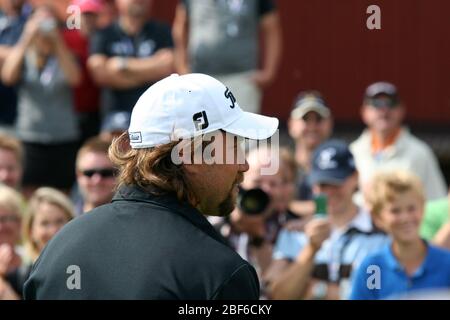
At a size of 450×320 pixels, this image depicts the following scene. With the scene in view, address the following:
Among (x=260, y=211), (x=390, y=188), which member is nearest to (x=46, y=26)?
(x=260, y=211)

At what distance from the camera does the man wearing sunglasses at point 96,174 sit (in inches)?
257

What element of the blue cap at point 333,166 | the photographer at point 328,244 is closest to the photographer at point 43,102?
the blue cap at point 333,166

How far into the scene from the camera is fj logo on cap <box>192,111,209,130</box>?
132 inches

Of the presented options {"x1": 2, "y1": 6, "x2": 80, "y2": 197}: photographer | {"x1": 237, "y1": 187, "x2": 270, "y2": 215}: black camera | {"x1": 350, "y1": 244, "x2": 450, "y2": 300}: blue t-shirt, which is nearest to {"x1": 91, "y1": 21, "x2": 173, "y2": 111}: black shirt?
{"x1": 2, "y1": 6, "x2": 80, "y2": 197}: photographer

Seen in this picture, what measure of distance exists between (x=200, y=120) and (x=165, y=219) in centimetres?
33

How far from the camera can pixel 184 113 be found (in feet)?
11.1

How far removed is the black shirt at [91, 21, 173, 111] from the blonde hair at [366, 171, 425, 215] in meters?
2.66

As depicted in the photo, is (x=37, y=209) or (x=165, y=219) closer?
(x=165, y=219)

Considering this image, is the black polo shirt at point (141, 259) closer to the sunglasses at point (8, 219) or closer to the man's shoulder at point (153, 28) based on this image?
the sunglasses at point (8, 219)

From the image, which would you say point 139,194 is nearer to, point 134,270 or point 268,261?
point 134,270

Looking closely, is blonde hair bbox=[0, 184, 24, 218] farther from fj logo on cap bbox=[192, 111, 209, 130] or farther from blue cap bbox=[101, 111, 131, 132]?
fj logo on cap bbox=[192, 111, 209, 130]

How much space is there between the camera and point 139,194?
334cm

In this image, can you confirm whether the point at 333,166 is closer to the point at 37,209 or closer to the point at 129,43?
the point at 37,209
